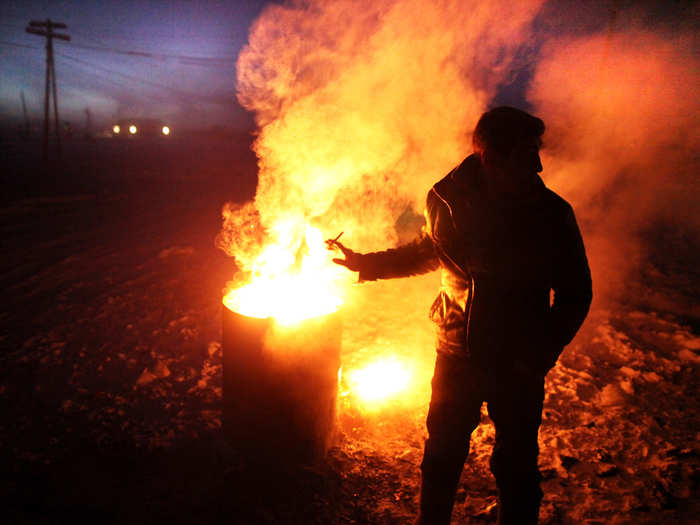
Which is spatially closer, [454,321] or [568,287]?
[568,287]

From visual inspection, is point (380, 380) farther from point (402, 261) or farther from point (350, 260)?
point (402, 261)

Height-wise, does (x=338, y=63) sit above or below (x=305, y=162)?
above

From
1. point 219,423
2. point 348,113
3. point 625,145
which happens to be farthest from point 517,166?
point 625,145

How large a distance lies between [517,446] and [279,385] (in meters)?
1.67

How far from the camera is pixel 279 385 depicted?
305cm

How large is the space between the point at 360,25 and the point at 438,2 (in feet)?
2.79

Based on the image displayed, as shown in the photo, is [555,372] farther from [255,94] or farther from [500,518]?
[255,94]

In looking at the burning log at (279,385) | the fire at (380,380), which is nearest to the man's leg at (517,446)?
the burning log at (279,385)

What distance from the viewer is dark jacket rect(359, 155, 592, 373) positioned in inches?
73.5

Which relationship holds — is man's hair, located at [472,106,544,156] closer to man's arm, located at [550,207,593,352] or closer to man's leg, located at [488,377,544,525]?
man's arm, located at [550,207,593,352]

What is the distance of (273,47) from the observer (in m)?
3.96

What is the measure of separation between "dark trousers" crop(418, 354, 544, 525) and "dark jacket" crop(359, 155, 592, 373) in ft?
0.35

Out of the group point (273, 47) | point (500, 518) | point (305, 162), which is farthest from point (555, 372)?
point (273, 47)

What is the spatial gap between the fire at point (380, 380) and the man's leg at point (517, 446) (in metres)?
2.08
